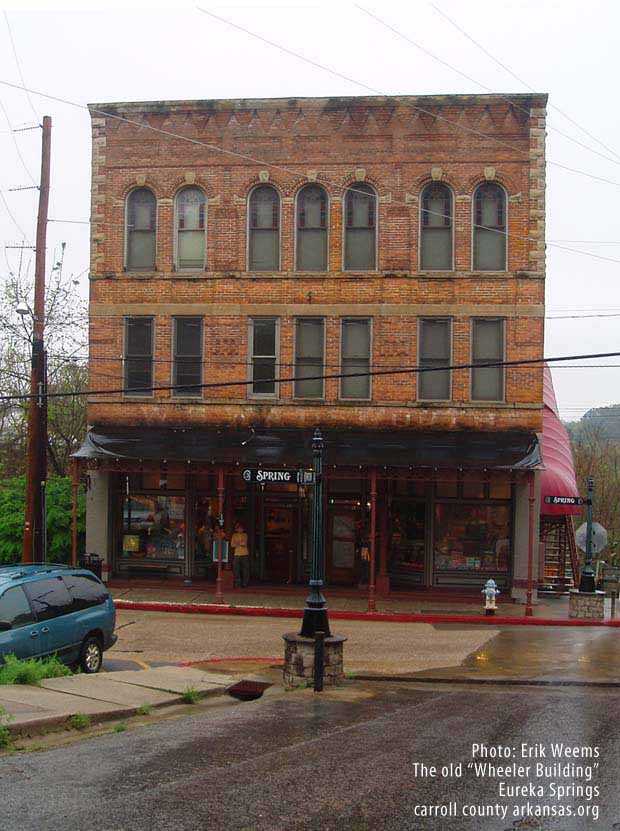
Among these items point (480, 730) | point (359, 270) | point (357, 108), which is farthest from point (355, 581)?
point (480, 730)

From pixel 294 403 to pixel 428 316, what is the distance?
4111 millimetres

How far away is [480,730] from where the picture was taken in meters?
11.1

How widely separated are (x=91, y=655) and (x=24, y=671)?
2.43 metres

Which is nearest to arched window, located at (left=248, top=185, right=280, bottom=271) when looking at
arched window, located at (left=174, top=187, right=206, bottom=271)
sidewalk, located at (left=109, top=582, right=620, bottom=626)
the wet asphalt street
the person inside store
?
arched window, located at (left=174, top=187, right=206, bottom=271)

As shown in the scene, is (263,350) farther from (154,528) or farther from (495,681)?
(495,681)

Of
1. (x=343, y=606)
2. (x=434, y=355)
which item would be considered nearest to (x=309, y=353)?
(x=434, y=355)

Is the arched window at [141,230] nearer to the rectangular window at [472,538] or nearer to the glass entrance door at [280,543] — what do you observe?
the glass entrance door at [280,543]

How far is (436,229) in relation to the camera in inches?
1027

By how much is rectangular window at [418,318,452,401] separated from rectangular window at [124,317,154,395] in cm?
711

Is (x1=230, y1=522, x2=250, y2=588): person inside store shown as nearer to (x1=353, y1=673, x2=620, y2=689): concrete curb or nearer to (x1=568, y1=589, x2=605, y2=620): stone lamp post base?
(x1=568, y1=589, x2=605, y2=620): stone lamp post base

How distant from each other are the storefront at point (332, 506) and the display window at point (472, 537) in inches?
1.0

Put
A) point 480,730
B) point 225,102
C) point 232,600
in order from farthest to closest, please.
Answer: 1. point 225,102
2. point 232,600
3. point 480,730

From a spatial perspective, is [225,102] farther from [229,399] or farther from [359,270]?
[229,399]

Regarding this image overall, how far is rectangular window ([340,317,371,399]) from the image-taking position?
26.1 metres
